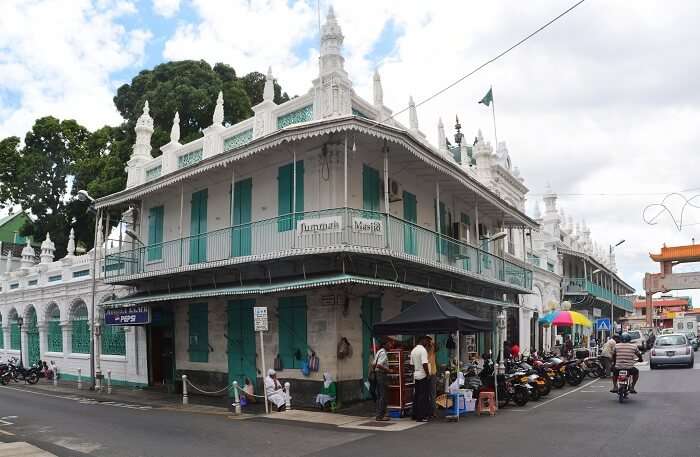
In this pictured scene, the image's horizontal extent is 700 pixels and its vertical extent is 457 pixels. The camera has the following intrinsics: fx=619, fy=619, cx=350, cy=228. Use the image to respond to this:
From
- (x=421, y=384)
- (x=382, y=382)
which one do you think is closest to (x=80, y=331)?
(x=382, y=382)

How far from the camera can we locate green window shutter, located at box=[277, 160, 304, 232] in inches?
661

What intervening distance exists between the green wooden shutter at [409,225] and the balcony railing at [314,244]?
27 millimetres

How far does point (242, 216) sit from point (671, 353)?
1910 cm

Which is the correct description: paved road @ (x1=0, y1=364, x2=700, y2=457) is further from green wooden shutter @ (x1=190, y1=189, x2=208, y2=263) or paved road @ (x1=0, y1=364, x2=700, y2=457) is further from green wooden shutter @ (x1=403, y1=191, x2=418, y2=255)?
green wooden shutter @ (x1=190, y1=189, x2=208, y2=263)

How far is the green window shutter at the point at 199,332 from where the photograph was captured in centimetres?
1944

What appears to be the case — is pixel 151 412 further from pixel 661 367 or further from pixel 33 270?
pixel 661 367

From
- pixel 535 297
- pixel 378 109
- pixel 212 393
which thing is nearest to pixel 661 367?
pixel 535 297

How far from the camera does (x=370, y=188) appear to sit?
17219 mm

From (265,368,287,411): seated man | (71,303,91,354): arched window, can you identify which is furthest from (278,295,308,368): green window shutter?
(71,303,91,354): arched window

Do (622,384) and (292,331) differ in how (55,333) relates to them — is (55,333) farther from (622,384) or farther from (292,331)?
(622,384)

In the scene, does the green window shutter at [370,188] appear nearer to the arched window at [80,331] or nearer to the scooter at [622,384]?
the scooter at [622,384]

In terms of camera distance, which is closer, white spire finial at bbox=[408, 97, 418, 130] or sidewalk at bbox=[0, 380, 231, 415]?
sidewalk at bbox=[0, 380, 231, 415]

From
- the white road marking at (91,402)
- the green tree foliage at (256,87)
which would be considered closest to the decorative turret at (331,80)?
the white road marking at (91,402)

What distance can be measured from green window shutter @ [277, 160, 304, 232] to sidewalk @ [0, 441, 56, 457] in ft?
25.8
